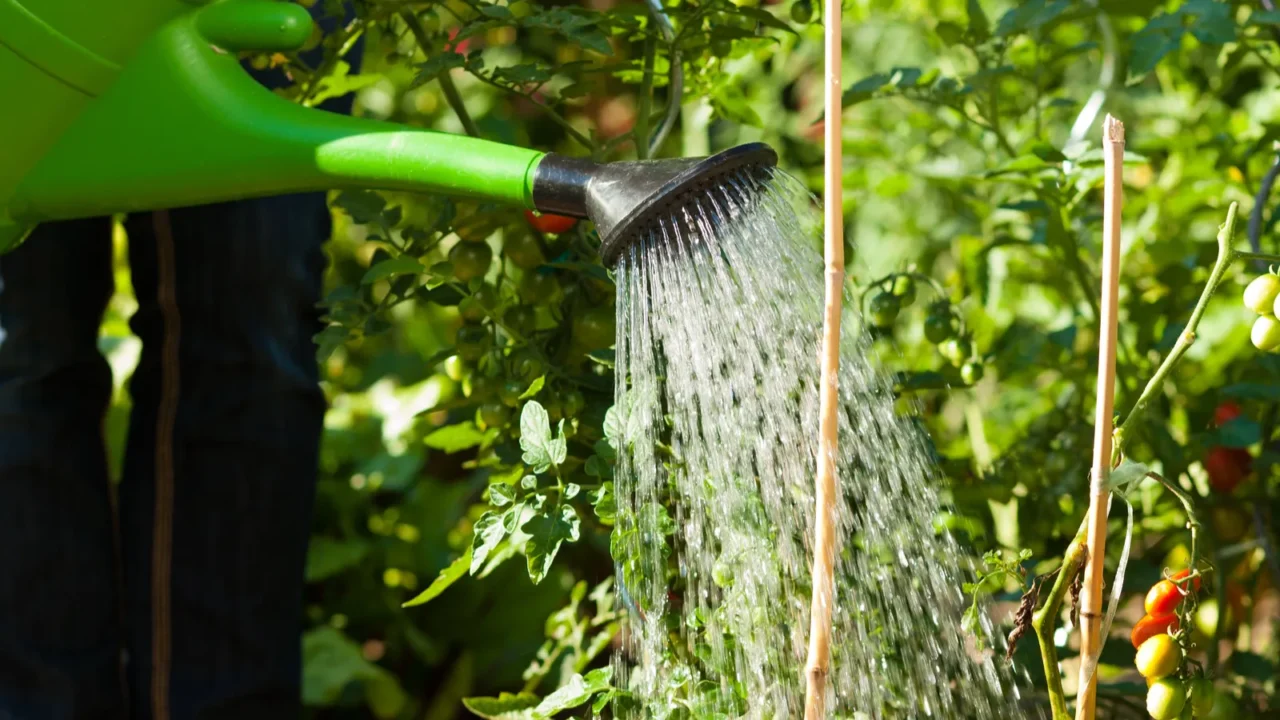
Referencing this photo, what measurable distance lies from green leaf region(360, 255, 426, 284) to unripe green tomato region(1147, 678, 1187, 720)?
21.6 inches

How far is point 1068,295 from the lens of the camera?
151cm

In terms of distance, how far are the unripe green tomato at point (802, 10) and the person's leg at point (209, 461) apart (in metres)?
0.52

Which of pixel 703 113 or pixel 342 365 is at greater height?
pixel 703 113

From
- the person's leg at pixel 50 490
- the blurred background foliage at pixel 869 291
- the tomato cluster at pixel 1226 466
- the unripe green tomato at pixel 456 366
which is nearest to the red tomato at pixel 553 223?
the blurred background foliage at pixel 869 291

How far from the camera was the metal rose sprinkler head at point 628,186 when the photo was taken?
0.77 meters

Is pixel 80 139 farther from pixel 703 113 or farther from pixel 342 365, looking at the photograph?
pixel 342 365

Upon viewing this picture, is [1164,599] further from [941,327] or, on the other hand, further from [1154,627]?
[941,327]

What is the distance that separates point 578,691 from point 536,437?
168mm

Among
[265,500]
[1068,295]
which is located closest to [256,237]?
[265,500]

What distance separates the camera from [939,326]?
119 centimetres

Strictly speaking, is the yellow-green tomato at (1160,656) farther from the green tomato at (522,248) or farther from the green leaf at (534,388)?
the green tomato at (522,248)

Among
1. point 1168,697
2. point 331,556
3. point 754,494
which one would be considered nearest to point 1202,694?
point 1168,697

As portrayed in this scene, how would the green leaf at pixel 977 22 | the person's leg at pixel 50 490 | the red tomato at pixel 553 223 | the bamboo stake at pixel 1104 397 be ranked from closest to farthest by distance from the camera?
the bamboo stake at pixel 1104 397
the red tomato at pixel 553 223
the person's leg at pixel 50 490
the green leaf at pixel 977 22

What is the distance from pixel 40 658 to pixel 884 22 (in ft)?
4.64
